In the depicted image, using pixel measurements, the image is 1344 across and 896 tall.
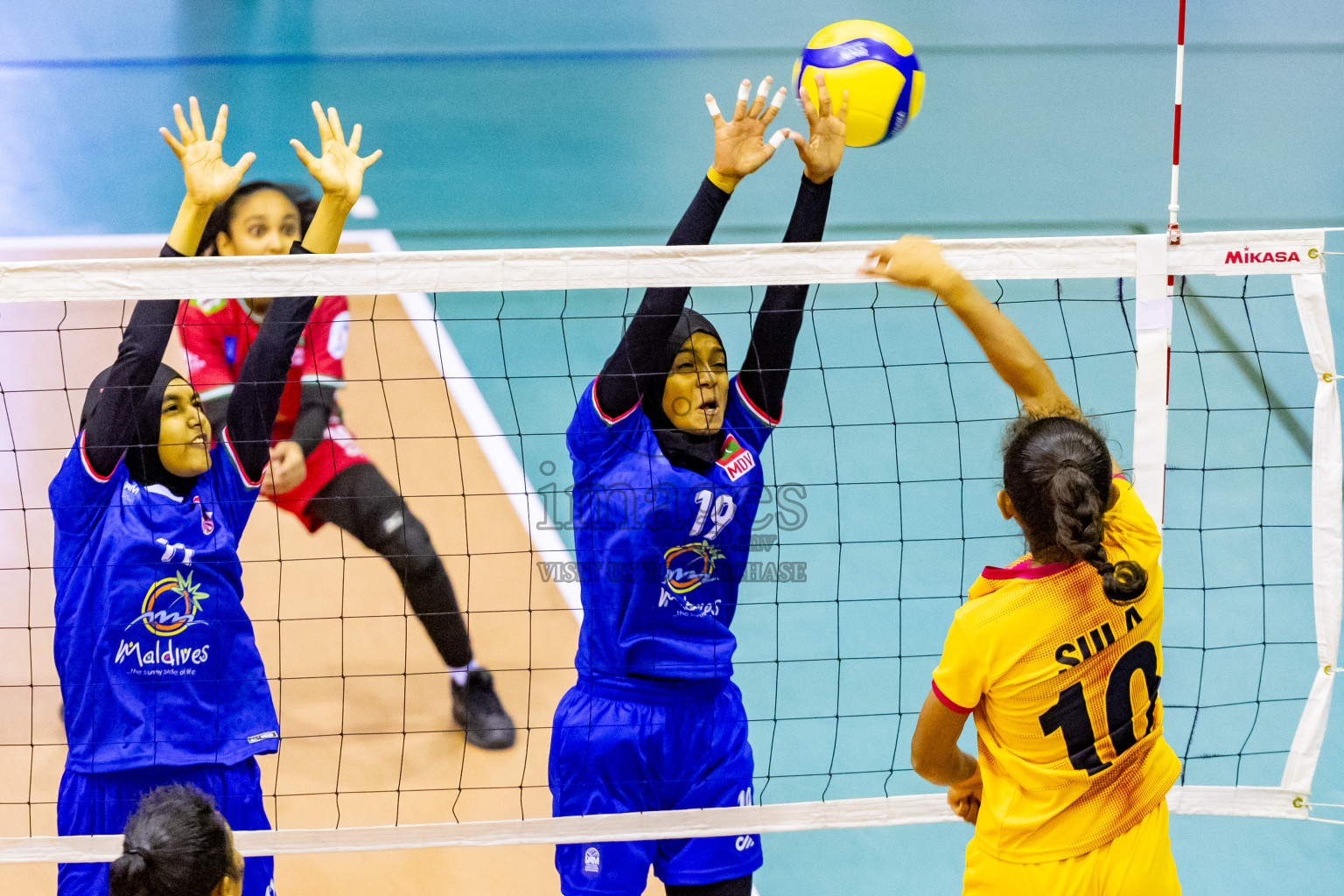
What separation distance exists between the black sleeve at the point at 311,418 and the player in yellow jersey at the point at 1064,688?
2.97 meters

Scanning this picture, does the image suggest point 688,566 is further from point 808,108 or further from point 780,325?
point 808,108

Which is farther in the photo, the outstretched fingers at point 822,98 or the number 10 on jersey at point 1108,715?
the outstretched fingers at point 822,98

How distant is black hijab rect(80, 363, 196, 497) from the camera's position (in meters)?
2.69

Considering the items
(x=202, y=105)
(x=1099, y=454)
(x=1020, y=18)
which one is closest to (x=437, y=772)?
(x=1099, y=454)

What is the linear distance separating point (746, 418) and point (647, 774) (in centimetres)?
88

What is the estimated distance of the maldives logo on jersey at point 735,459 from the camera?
274 cm

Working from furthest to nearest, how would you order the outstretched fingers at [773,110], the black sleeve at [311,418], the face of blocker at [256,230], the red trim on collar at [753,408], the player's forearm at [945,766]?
1. the black sleeve at [311,418]
2. the face of blocker at [256,230]
3. the red trim on collar at [753,408]
4. the outstretched fingers at [773,110]
5. the player's forearm at [945,766]

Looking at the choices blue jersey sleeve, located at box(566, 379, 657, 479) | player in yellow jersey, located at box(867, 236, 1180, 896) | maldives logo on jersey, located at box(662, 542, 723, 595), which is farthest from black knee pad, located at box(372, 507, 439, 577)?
player in yellow jersey, located at box(867, 236, 1180, 896)

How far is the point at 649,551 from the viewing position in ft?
8.73

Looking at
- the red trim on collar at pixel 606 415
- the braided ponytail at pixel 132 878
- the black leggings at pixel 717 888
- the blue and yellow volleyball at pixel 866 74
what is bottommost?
the black leggings at pixel 717 888

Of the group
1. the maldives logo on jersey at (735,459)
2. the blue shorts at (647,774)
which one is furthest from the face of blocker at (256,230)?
the blue shorts at (647,774)

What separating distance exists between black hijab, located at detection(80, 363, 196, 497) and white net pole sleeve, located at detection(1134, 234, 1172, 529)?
2.26m

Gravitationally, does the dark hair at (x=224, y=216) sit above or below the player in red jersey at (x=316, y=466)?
above

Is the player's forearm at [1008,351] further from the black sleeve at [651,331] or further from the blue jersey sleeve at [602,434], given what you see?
the blue jersey sleeve at [602,434]
